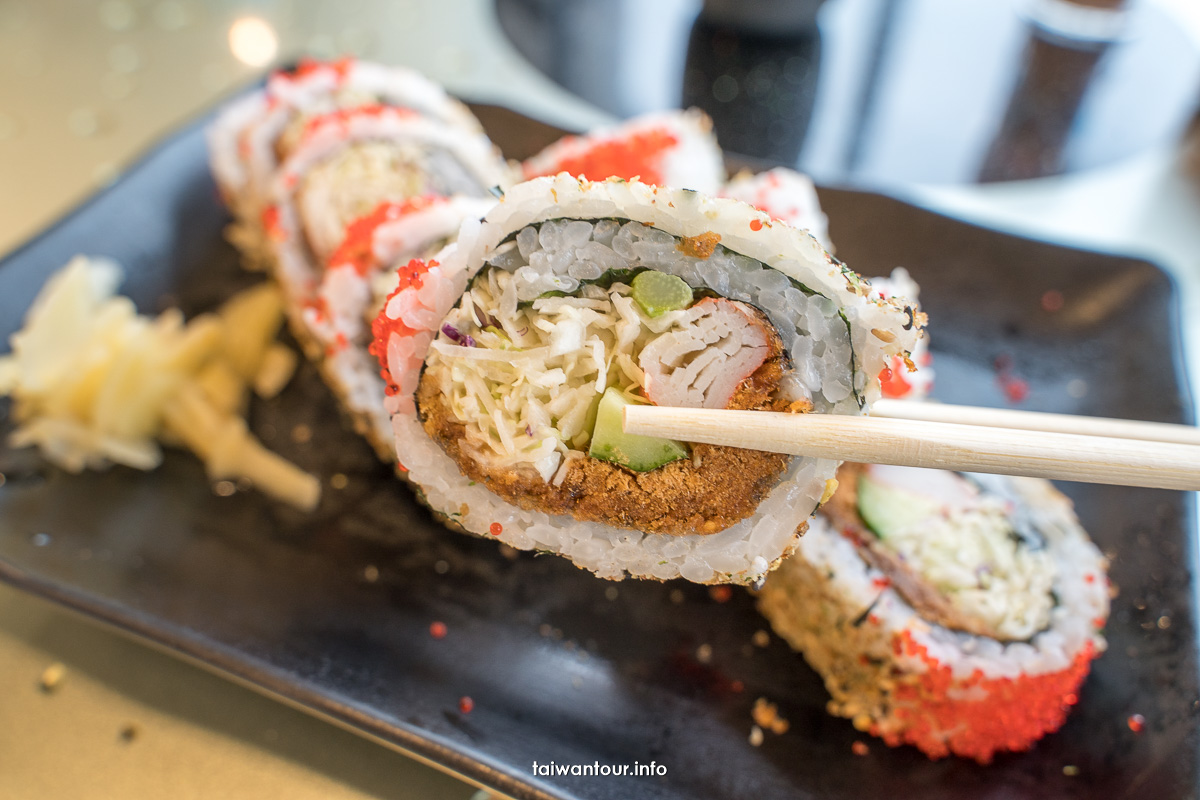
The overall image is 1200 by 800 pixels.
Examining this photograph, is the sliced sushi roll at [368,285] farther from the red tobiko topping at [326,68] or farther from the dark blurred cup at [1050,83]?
the dark blurred cup at [1050,83]

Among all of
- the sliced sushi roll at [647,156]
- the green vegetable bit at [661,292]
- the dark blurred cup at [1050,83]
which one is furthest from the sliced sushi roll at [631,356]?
the dark blurred cup at [1050,83]

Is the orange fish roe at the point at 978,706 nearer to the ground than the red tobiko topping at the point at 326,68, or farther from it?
nearer to the ground

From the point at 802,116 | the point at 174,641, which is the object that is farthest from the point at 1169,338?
the point at 174,641

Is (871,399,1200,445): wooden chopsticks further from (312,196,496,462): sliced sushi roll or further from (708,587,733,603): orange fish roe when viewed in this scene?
(312,196,496,462): sliced sushi roll

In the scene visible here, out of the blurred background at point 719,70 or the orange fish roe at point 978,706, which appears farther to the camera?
the blurred background at point 719,70

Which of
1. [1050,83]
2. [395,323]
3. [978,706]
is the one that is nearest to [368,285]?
[395,323]

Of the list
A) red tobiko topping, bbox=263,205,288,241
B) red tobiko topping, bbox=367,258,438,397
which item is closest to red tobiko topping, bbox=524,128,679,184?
red tobiko topping, bbox=263,205,288,241
